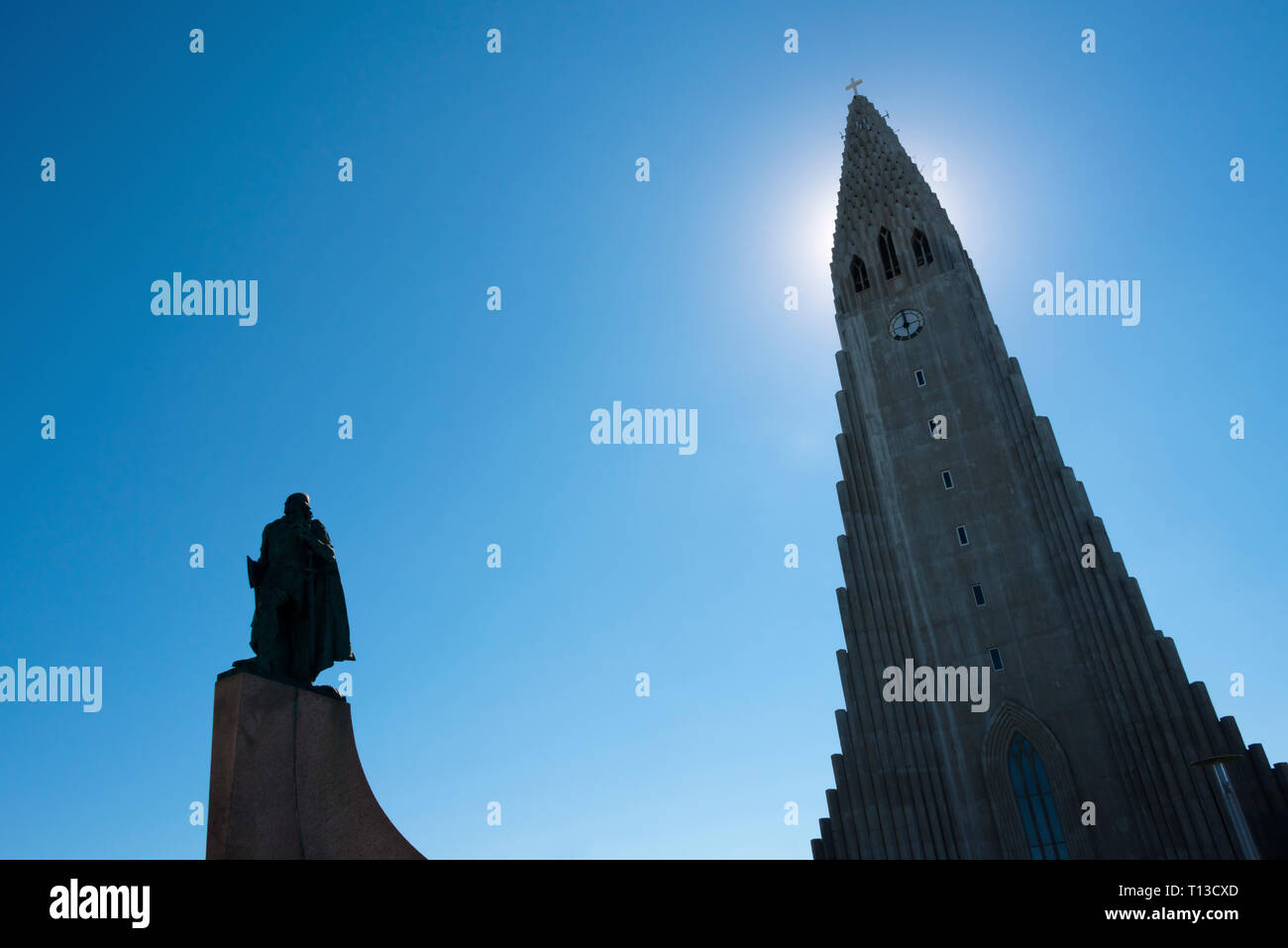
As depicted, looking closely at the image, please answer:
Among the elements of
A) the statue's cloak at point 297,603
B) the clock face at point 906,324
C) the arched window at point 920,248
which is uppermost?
the arched window at point 920,248

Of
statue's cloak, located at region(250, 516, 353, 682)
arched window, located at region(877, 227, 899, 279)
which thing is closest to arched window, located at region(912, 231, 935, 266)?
arched window, located at region(877, 227, 899, 279)

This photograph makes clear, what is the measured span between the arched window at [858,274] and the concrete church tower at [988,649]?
2.79m

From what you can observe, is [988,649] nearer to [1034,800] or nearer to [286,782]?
[1034,800]

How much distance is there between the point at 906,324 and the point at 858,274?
579cm

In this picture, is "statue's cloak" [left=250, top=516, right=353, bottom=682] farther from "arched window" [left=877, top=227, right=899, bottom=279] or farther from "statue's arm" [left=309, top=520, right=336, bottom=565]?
"arched window" [left=877, top=227, right=899, bottom=279]

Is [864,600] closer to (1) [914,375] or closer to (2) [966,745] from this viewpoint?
(2) [966,745]

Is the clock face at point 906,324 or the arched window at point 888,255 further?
the arched window at point 888,255

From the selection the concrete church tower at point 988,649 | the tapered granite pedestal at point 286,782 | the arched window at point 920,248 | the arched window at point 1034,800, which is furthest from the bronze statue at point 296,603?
the arched window at point 920,248

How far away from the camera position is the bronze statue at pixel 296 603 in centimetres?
1176

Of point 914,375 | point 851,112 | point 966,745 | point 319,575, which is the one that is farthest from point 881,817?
point 851,112

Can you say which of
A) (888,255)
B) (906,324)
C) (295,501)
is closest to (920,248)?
(888,255)

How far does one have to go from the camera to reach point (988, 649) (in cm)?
3869

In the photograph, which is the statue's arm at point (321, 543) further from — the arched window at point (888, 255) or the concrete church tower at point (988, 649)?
the arched window at point (888, 255)

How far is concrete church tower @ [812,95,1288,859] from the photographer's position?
3406 cm
